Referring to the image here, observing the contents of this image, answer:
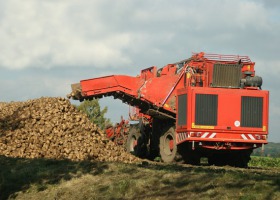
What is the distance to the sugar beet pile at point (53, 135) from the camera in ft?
54.9

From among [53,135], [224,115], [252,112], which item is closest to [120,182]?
[53,135]

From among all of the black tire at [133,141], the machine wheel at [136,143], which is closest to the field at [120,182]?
the machine wheel at [136,143]

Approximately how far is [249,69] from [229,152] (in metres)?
3.12

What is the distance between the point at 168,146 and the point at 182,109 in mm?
2563

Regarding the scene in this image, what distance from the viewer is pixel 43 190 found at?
11.0 m

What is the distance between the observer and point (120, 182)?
10.2 metres

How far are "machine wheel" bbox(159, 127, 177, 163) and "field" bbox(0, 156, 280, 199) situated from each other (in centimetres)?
686

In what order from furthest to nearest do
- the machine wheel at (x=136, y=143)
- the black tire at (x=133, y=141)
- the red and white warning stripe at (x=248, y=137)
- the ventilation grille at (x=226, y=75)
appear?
the black tire at (x=133, y=141) → the machine wheel at (x=136, y=143) → the ventilation grille at (x=226, y=75) → the red and white warning stripe at (x=248, y=137)

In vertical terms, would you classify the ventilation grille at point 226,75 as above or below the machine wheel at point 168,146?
above

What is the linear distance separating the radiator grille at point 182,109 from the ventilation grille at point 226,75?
1297mm

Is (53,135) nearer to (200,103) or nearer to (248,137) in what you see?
(200,103)

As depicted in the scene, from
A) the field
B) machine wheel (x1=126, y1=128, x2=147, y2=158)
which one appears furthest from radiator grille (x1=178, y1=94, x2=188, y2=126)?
the field

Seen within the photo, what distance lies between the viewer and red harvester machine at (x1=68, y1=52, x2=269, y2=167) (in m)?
17.8

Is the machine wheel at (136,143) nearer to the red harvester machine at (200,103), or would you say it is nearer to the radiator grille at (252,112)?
the red harvester machine at (200,103)
